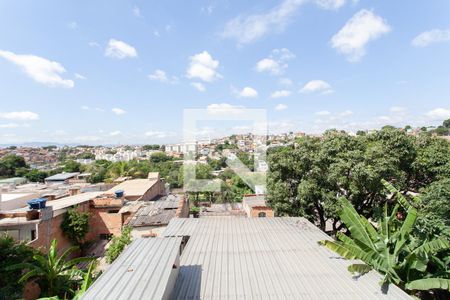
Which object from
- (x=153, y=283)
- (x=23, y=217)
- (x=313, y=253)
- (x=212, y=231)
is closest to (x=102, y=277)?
(x=153, y=283)

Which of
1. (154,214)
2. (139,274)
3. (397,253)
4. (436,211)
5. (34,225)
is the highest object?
(436,211)

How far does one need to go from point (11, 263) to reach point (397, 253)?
11890 millimetres

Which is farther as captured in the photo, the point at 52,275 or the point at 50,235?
the point at 50,235

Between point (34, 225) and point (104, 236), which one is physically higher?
point (34, 225)

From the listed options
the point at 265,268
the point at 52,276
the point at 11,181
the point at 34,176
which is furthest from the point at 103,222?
the point at 34,176

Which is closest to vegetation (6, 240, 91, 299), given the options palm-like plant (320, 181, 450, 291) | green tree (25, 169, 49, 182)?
palm-like plant (320, 181, 450, 291)

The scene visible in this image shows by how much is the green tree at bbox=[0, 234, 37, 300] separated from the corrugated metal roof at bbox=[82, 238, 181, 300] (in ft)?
17.2

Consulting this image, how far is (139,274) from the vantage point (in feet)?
13.8

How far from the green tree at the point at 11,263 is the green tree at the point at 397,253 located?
378 inches

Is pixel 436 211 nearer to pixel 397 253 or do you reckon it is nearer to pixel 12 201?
pixel 397 253

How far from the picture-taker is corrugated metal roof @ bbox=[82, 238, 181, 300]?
363 cm

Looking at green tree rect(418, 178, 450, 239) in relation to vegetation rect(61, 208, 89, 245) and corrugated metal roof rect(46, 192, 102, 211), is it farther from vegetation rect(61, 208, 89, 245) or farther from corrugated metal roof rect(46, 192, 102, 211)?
corrugated metal roof rect(46, 192, 102, 211)

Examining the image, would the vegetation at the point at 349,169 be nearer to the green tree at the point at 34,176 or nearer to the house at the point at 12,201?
the house at the point at 12,201

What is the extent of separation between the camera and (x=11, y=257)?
8055 mm
